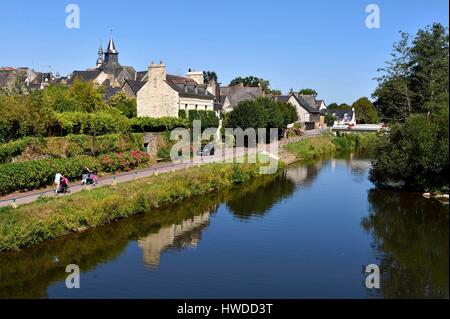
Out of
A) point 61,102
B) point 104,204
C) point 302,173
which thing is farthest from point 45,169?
point 302,173

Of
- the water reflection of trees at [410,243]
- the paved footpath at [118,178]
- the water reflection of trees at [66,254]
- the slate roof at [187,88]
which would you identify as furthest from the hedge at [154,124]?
the water reflection of trees at [410,243]

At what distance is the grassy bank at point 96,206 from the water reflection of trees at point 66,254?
42 centimetres

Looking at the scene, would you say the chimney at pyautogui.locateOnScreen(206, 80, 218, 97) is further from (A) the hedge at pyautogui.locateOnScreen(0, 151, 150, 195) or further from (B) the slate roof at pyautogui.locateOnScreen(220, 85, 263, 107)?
(A) the hedge at pyautogui.locateOnScreen(0, 151, 150, 195)

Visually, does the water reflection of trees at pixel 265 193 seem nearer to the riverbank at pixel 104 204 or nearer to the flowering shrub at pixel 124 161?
the riverbank at pixel 104 204

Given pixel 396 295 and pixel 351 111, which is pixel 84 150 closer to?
pixel 396 295

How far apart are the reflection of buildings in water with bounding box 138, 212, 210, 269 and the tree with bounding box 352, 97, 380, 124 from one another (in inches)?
4008

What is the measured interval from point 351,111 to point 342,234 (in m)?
101

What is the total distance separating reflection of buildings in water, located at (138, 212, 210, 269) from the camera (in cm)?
1941

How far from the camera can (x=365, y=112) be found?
122562 mm

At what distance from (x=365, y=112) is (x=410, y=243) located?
348ft

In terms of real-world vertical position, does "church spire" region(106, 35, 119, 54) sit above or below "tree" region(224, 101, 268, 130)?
above

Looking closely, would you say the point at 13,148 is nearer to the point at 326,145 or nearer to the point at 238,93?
the point at 326,145

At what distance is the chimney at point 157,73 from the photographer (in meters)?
45.2

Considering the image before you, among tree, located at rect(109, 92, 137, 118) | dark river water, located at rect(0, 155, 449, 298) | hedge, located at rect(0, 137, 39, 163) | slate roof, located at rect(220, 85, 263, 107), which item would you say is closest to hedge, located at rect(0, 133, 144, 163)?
hedge, located at rect(0, 137, 39, 163)
